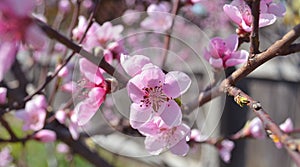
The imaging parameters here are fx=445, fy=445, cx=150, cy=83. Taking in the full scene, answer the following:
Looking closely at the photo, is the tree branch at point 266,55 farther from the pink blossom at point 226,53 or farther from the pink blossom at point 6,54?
the pink blossom at point 6,54

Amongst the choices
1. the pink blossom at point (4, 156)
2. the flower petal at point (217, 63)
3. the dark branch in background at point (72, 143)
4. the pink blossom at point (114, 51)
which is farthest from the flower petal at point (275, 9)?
the pink blossom at point (4, 156)

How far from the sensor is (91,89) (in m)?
0.86

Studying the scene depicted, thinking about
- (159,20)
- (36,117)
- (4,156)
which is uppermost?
(159,20)

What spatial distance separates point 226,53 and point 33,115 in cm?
66

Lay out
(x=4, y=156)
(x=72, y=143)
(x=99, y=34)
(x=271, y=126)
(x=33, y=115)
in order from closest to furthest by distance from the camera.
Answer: (x=271, y=126)
(x=99, y=34)
(x=33, y=115)
(x=72, y=143)
(x=4, y=156)

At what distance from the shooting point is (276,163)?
9.00 feet

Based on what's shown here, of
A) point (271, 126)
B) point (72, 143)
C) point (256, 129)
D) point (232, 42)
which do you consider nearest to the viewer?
point (271, 126)

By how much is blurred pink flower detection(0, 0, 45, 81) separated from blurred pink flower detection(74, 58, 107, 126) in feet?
1.11

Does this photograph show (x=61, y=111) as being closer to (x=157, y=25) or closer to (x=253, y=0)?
(x=157, y=25)

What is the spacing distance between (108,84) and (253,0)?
30cm

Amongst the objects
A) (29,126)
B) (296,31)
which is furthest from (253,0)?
(29,126)

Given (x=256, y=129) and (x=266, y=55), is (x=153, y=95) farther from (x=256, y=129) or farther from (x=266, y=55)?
(x=256, y=129)

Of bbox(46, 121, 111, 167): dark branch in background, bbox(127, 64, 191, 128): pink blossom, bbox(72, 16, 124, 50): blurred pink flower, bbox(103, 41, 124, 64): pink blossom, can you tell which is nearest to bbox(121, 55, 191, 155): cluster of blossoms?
bbox(127, 64, 191, 128): pink blossom

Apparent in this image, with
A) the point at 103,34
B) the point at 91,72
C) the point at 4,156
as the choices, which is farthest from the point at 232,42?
the point at 4,156
